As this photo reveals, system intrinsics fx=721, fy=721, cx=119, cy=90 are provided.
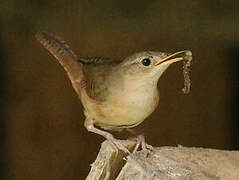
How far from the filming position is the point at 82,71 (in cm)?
160

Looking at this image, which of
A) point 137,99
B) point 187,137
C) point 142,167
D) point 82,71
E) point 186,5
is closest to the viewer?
point 142,167

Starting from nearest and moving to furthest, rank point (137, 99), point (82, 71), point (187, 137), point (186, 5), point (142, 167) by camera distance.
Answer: point (142, 167) → point (137, 99) → point (82, 71) → point (186, 5) → point (187, 137)

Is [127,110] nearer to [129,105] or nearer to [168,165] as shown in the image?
[129,105]

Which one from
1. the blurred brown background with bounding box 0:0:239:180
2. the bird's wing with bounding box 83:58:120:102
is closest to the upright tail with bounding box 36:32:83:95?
the bird's wing with bounding box 83:58:120:102

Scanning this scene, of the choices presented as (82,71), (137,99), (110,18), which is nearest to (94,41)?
(110,18)

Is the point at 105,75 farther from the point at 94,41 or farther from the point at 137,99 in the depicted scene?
the point at 94,41

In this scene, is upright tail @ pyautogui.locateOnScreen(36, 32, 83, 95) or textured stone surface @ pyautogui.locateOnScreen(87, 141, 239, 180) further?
upright tail @ pyautogui.locateOnScreen(36, 32, 83, 95)

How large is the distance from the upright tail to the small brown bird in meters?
0.05

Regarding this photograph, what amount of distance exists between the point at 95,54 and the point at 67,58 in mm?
527

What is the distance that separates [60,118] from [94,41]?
27 centimetres

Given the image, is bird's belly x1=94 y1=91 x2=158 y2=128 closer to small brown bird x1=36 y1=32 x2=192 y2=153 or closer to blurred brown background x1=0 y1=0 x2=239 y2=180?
small brown bird x1=36 y1=32 x2=192 y2=153

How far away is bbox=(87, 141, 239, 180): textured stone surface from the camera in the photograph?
132 centimetres

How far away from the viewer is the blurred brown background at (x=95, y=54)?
2.16m

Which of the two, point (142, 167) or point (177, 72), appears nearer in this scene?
point (142, 167)
